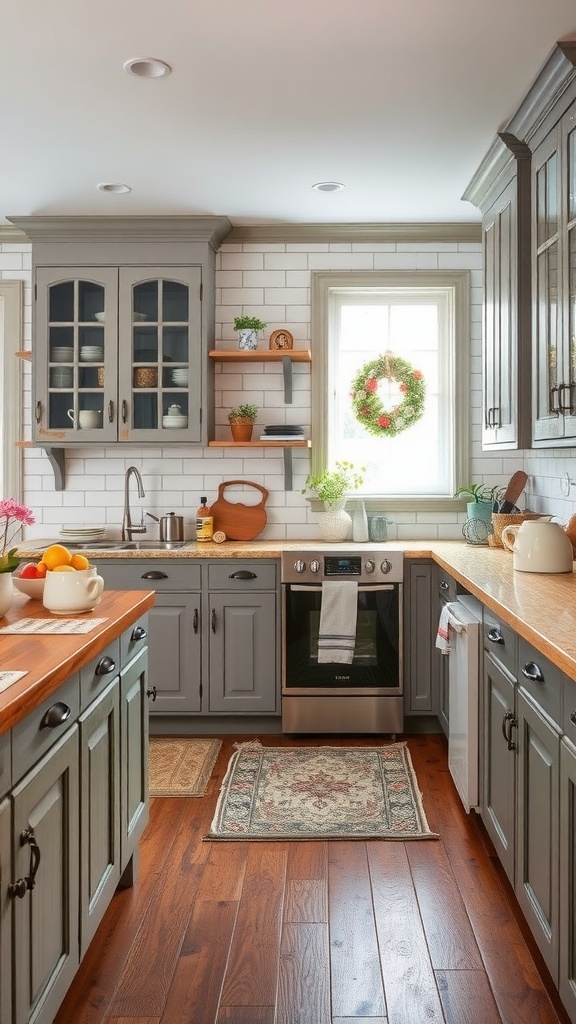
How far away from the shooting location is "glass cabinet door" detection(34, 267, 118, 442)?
4586mm

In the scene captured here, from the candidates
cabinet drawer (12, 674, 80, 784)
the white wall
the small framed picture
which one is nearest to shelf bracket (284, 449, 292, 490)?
the white wall

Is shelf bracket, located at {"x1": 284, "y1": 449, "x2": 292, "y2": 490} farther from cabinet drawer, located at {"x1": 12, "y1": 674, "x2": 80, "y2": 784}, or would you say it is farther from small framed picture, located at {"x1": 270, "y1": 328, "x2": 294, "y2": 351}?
cabinet drawer, located at {"x1": 12, "y1": 674, "x2": 80, "y2": 784}

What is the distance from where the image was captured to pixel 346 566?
166 inches

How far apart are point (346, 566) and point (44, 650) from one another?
2471mm

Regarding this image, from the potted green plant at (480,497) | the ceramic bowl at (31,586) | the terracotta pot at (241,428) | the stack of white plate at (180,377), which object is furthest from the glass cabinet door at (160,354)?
the ceramic bowl at (31,586)

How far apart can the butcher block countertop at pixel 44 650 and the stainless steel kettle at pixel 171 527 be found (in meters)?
2.05

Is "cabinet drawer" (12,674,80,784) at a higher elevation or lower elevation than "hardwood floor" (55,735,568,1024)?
higher

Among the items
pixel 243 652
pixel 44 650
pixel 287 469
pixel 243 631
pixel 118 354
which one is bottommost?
pixel 243 652

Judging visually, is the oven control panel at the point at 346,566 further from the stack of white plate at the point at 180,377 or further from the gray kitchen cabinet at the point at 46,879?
the gray kitchen cabinet at the point at 46,879

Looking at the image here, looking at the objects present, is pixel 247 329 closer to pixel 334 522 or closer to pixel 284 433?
pixel 284 433

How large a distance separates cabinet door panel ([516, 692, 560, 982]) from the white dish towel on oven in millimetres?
1845

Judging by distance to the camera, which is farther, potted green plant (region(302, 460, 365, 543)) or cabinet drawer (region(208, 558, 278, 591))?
potted green plant (region(302, 460, 365, 543))

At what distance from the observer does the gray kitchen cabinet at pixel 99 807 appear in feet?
6.68

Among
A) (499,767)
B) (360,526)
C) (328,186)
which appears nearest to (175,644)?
(360,526)
